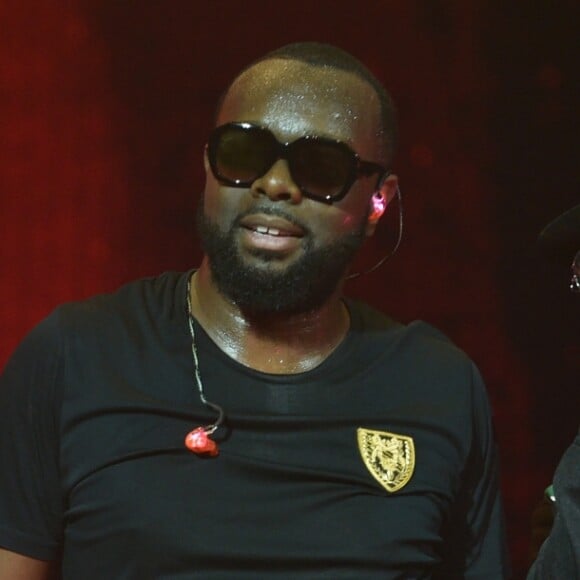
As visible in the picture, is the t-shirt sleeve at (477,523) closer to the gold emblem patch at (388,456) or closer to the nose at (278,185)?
the gold emblem patch at (388,456)

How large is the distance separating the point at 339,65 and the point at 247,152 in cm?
21

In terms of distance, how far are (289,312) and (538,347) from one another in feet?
2.16

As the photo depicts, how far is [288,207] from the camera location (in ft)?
4.45

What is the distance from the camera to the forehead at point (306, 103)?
4.53 feet

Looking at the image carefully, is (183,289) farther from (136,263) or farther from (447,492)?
(447,492)

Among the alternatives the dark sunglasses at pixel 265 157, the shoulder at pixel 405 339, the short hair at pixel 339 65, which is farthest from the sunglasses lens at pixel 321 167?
the shoulder at pixel 405 339

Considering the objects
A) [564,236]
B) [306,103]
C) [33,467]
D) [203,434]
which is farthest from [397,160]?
[33,467]

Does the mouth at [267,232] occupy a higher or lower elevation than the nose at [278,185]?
lower

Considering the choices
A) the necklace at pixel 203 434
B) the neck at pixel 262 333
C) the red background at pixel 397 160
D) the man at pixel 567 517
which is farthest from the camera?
the red background at pixel 397 160

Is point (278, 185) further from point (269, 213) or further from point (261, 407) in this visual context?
point (261, 407)

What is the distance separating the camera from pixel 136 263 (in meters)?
1.70

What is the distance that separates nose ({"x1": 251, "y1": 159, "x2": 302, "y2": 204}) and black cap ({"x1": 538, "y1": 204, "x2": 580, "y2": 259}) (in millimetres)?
316

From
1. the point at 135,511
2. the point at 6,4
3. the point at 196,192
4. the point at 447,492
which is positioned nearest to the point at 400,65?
the point at 196,192

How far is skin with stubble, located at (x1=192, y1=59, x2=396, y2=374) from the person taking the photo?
1363 mm
